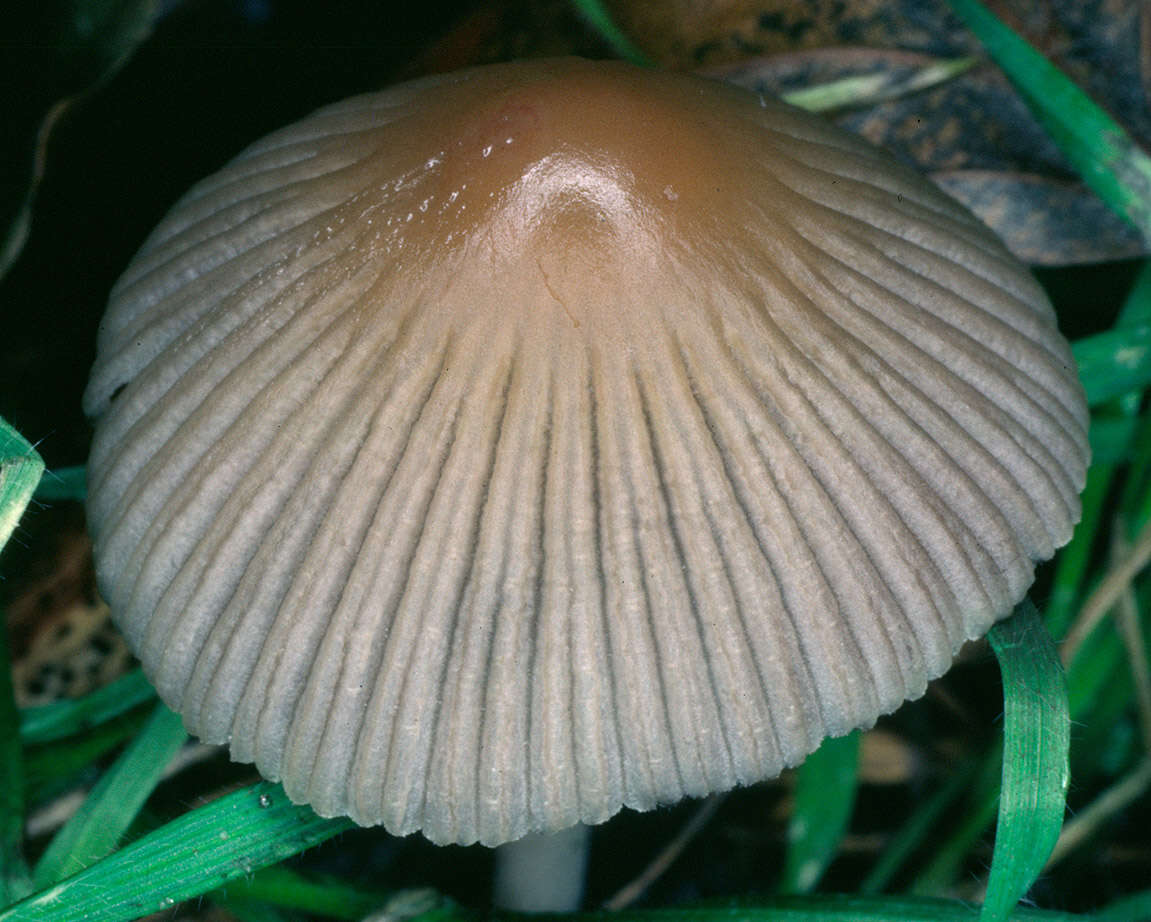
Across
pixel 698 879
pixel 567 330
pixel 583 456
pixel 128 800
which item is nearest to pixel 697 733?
pixel 583 456

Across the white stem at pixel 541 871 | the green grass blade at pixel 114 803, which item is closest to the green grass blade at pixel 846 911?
the white stem at pixel 541 871

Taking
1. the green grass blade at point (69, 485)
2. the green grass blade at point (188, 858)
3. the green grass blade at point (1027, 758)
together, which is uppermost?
the green grass blade at point (69, 485)

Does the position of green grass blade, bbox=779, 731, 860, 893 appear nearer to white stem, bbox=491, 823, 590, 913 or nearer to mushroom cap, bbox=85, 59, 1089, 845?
white stem, bbox=491, 823, 590, 913

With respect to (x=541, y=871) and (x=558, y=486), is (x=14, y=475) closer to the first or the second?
(x=558, y=486)

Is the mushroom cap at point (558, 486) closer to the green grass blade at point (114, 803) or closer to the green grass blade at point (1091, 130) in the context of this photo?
the green grass blade at point (114, 803)

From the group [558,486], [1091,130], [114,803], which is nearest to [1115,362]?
[1091,130]

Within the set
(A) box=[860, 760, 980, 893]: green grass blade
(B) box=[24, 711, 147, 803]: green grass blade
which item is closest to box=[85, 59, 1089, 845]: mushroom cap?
(B) box=[24, 711, 147, 803]: green grass blade
